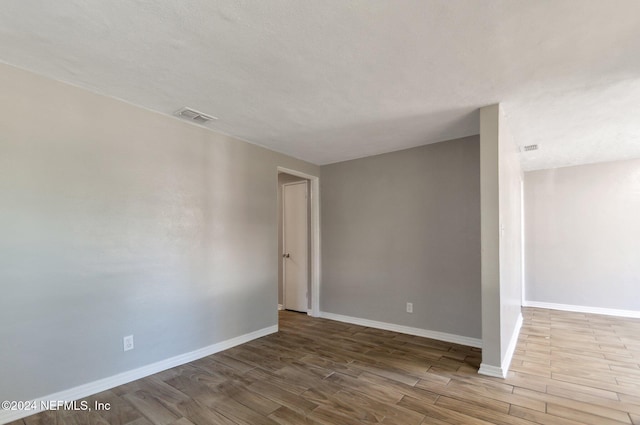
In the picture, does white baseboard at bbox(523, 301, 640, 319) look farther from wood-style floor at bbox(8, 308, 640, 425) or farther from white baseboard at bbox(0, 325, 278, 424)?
white baseboard at bbox(0, 325, 278, 424)

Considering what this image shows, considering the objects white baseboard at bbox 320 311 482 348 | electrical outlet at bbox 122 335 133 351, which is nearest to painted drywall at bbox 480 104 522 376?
white baseboard at bbox 320 311 482 348

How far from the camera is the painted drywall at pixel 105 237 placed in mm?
→ 2145

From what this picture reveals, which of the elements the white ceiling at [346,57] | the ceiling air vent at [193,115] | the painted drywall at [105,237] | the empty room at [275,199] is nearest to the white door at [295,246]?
the empty room at [275,199]

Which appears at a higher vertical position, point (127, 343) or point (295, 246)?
point (295, 246)

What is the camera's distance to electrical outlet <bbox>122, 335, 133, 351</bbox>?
8.59 feet

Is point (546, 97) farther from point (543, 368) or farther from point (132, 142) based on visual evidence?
point (132, 142)

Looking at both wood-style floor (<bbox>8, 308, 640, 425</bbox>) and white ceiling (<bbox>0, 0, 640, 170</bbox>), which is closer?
white ceiling (<bbox>0, 0, 640, 170</bbox>)

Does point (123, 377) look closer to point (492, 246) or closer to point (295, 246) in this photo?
point (295, 246)

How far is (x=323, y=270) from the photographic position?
4953mm

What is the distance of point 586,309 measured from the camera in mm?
5023

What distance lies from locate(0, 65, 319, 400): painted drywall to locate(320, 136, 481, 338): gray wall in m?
1.69

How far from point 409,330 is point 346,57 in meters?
3.44

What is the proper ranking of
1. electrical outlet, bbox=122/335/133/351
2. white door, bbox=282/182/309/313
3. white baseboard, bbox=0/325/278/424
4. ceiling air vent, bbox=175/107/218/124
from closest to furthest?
white baseboard, bbox=0/325/278/424, electrical outlet, bbox=122/335/133/351, ceiling air vent, bbox=175/107/218/124, white door, bbox=282/182/309/313

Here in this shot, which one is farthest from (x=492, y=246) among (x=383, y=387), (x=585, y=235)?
(x=585, y=235)
